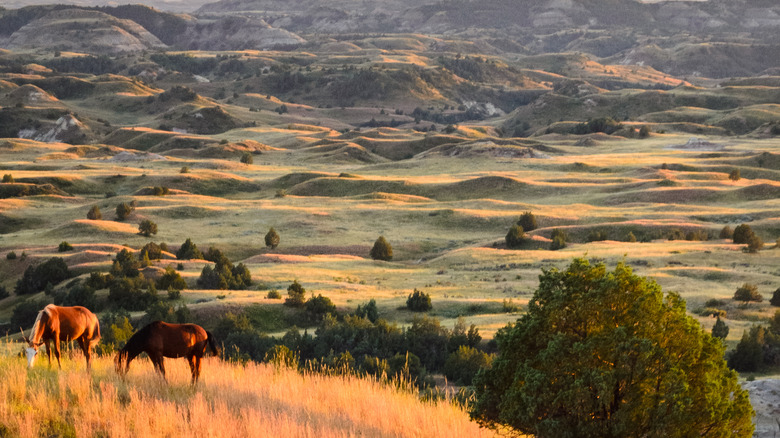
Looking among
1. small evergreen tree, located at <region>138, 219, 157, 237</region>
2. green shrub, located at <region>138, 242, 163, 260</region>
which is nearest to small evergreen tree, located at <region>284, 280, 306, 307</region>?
green shrub, located at <region>138, 242, 163, 260</region>

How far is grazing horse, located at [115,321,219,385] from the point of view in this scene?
9133 mm

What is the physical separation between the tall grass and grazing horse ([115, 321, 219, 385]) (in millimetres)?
289

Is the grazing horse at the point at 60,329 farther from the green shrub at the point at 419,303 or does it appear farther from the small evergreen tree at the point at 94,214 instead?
the small evergreen tree at the point at 94,214

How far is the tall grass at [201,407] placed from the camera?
24.6ft

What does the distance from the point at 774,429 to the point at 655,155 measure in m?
87.4

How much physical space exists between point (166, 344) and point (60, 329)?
5.86 feet

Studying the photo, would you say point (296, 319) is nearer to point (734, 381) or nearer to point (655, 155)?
point (734, 381)

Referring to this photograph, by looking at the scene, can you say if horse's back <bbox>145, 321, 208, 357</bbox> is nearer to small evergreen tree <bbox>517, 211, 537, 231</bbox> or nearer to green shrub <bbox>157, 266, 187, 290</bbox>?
green shrub <bbox>157, 266, 187, 290</bbox>

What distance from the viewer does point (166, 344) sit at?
30.1 ft

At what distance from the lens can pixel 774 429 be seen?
10305 millimetres

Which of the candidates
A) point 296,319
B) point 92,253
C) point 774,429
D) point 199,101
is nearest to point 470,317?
point 296,319

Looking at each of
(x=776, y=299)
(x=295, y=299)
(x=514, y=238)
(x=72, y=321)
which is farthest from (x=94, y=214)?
(x=72, y=321)

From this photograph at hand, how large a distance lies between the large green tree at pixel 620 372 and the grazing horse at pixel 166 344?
12.4 feet

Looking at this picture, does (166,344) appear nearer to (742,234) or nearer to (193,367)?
(193,367)
